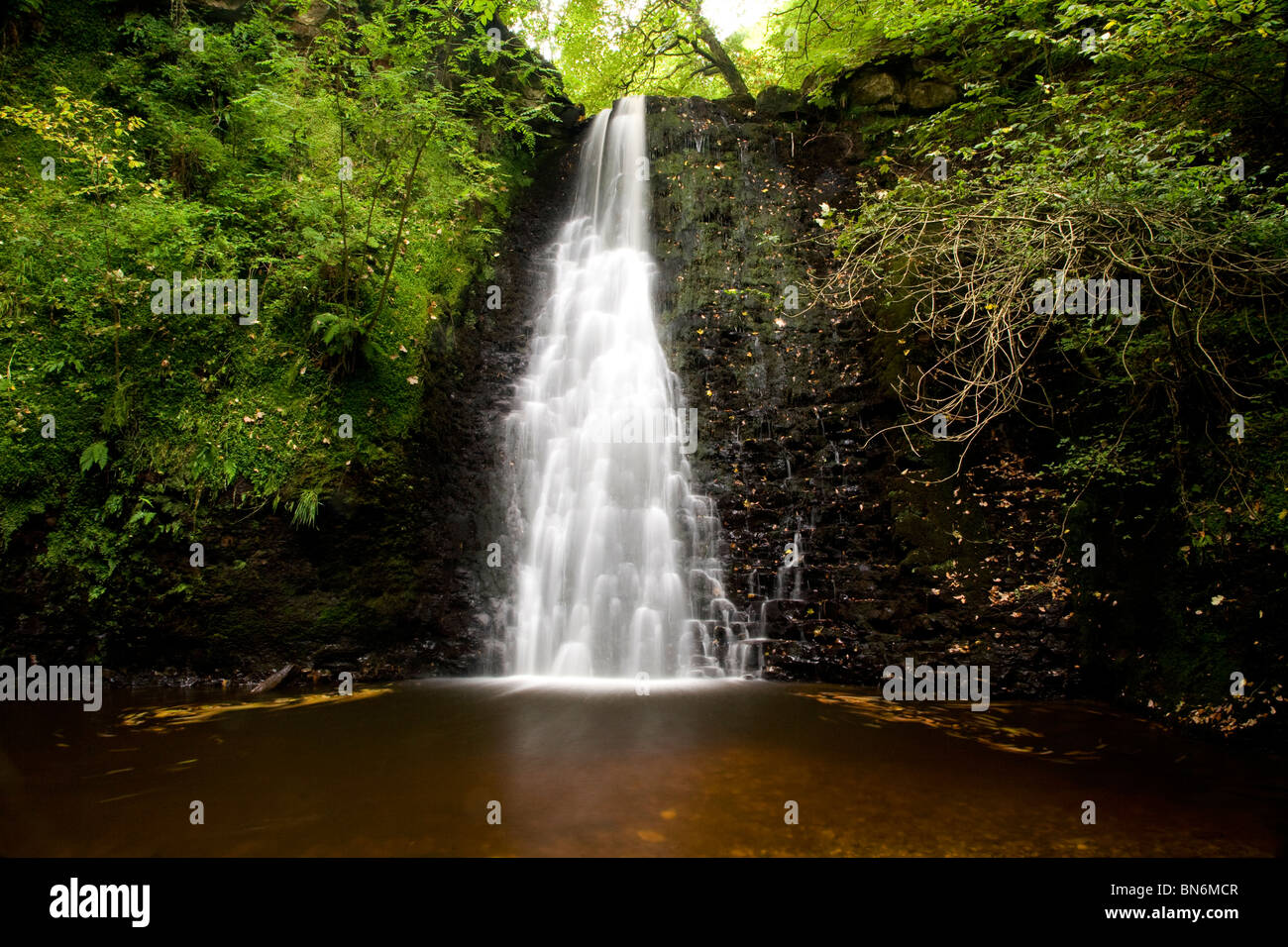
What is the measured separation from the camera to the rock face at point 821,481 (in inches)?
225

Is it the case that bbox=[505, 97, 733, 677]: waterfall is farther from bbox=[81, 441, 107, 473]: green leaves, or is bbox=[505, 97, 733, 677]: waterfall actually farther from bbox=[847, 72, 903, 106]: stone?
bbox=[847, 72, 903, 106]: stone

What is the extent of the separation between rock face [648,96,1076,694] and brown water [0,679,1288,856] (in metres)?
0.86

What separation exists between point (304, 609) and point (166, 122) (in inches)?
264

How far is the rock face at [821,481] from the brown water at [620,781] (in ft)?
2.81

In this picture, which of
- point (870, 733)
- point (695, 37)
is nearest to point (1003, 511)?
Answer: point (870, 733)

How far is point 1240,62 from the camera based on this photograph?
4.86m

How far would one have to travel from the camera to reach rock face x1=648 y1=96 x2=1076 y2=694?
225 inches

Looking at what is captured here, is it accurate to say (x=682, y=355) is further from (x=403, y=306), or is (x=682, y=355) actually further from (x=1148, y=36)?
(x=1148, y=36)

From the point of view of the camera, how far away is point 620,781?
3500mm
